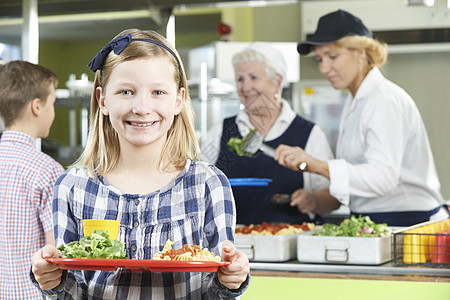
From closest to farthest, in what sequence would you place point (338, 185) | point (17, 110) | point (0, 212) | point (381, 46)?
point (0, 212) → point (17, 110) → point (338, 185) → point (381, 46)

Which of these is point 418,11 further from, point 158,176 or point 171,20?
point 158,176

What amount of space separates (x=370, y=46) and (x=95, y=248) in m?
2.01

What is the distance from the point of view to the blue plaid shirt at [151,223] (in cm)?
140

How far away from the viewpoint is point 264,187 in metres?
3.04

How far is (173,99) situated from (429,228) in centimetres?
138

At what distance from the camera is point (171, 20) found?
330 centimetres

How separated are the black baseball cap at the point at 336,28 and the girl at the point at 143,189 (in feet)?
5.04

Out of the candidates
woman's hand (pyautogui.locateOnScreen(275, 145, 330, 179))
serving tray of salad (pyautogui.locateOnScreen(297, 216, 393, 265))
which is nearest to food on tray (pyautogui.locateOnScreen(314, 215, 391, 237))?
serving tray of salad (pyautogui.locateOnScreen(297, 216, 393, 265))

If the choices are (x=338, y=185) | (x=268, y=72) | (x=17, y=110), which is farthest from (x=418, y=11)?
(x=17, y=110)

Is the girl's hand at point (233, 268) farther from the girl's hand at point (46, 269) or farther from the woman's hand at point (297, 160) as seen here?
the woman's hand at point (297, 160)

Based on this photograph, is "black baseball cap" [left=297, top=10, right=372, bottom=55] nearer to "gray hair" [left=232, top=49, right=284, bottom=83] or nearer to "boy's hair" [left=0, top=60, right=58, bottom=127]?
"gray hair" [left=232, top=49, right=284, bottom=83]

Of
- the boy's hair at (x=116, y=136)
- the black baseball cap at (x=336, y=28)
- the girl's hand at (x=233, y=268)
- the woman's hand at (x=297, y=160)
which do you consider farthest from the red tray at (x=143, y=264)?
the black baseball cap at (x=336, y=28)

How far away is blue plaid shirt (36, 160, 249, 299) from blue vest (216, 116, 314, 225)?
1520 millimetres

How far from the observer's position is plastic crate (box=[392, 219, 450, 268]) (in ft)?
7.72
